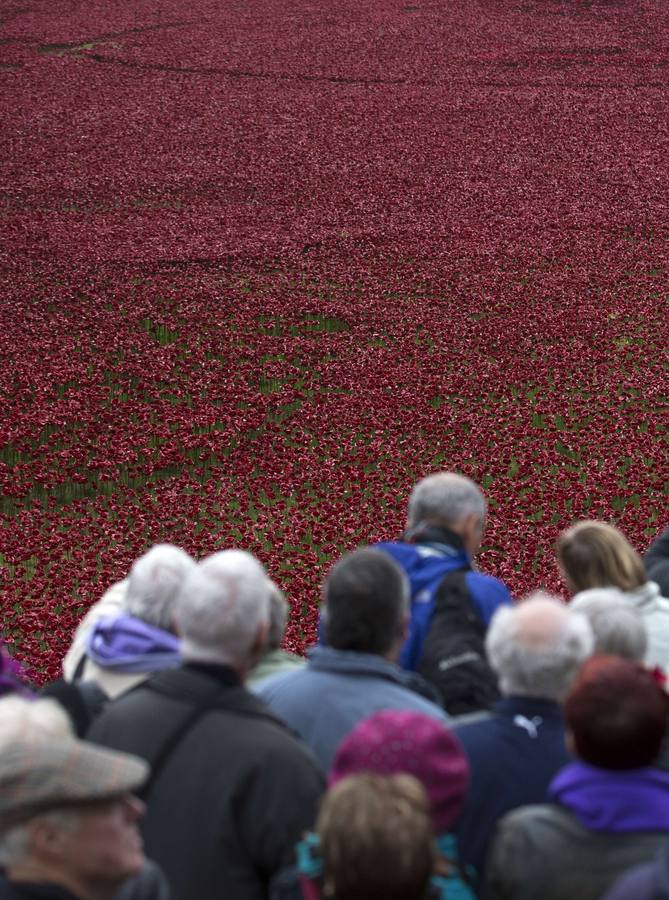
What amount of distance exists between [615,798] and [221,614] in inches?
52.6

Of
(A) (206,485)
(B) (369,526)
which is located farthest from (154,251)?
(B) (369,526)

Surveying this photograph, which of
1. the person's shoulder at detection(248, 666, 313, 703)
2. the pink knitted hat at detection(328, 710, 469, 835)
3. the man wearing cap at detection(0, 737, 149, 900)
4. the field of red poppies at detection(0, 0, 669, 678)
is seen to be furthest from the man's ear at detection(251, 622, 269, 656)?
the field of red poppies at detection(0, 0, 669, 678)

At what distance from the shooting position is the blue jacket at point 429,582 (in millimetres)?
4797

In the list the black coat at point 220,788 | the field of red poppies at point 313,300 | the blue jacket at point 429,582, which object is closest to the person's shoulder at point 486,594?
the blue jacket at point 429,582

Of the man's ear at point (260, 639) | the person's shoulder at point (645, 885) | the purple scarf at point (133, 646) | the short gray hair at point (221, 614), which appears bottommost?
the purple scarf at point (133, 646)

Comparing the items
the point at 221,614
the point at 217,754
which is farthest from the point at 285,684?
the point at 217,754

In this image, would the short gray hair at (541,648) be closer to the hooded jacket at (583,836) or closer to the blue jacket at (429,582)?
the hooded jacket at (583,836)

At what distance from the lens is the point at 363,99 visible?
84.5ft

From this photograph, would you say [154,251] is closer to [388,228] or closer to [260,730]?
[388,228]

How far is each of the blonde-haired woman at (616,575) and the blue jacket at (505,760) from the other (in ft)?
3.83

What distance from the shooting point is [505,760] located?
3631 mm

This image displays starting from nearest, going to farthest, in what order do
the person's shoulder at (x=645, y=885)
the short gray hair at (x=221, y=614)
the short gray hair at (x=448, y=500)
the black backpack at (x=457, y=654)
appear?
the person's shoulder at (x=645, y=885)
the short gray hair at (x=221, y=614)
the black backpack at (x=457, y=654)
the short gray hair at (x=448, y=500)

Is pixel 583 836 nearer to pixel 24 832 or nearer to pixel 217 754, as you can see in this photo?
pixel 217 754

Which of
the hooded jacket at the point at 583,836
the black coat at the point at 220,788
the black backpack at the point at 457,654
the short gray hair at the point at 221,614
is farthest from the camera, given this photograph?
the black backpack at the point at 457,654
